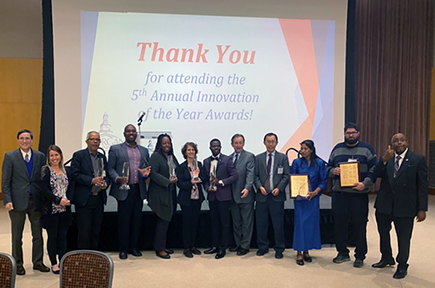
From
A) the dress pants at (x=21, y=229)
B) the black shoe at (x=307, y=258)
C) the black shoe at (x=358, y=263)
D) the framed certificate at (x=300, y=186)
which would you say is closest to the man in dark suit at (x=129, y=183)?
the dress pants at (x=21, y=229)

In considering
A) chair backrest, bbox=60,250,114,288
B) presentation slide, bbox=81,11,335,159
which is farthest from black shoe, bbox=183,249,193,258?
chair backrest, bbox=60,250,114,288

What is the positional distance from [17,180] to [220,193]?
6.90 feet

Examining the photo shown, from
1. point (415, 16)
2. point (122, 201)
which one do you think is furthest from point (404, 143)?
point (415, 16)

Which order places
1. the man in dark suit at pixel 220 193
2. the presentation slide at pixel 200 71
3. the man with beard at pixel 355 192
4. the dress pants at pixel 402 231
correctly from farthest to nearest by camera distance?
the presentation slide at pixel 200 71, the man in dark suit at pixel 220 193, the man with beard at pixel 355 192, the dress pants at pixel 402 231

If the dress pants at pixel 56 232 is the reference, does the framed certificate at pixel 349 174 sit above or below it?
above

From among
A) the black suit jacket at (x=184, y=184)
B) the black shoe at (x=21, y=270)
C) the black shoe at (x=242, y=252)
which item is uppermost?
the black suit jacket at (x=184, y=184)

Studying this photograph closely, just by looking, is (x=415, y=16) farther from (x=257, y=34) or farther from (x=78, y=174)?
(x=78, y=174)

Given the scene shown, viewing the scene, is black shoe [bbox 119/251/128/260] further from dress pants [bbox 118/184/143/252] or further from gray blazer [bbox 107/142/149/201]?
gray blazer [bbox 107/142/149/201]

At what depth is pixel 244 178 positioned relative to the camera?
4316mm

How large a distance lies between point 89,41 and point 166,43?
121 cm

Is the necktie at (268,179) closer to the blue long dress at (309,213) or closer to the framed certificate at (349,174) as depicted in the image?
the blue long dress at (309,213)

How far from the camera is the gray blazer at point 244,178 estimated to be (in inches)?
168

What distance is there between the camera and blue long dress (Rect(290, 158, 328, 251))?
403cm

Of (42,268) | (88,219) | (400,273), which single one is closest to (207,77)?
(88,219)
